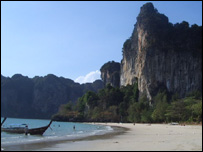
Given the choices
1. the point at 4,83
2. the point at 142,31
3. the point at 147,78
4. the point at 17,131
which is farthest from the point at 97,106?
the point at 4,83

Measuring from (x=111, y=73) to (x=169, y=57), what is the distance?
58.7 m

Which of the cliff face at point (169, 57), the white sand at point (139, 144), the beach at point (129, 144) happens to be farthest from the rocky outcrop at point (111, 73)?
the white sand at point (139, 144)

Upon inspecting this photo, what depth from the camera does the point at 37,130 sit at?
1157 inches

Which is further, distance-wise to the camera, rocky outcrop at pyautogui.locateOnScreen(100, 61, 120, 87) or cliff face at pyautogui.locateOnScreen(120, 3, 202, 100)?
rocky outcrop at pyautogui.locateOnScreen(100, 61, 120, 87)

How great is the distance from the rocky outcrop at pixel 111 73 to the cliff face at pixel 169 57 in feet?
143

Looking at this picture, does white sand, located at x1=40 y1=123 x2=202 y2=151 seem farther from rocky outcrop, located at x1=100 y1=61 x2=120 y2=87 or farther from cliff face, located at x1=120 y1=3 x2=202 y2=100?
rocky outcrop, located at x1=100 y1=61 x2=120 y2=87

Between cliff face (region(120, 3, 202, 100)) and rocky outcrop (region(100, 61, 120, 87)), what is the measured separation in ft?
143

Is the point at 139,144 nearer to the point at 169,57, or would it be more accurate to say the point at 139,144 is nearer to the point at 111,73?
the point at 169,57

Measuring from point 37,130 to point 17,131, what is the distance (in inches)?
137

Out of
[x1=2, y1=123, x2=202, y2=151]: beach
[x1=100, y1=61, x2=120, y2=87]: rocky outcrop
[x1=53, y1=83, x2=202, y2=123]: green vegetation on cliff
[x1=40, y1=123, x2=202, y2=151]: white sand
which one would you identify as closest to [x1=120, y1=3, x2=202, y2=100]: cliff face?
[x1=53, y1=83, x2=202, y2=123]: green vegetation on cliff

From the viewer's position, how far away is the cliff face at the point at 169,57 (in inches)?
3398

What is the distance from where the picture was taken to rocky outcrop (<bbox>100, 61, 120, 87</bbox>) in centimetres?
14250

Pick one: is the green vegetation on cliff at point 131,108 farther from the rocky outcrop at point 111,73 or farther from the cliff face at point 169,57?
the rocky outcrop at point 111,73

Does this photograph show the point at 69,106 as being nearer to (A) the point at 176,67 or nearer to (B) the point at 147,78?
(B) the point at 147,78
